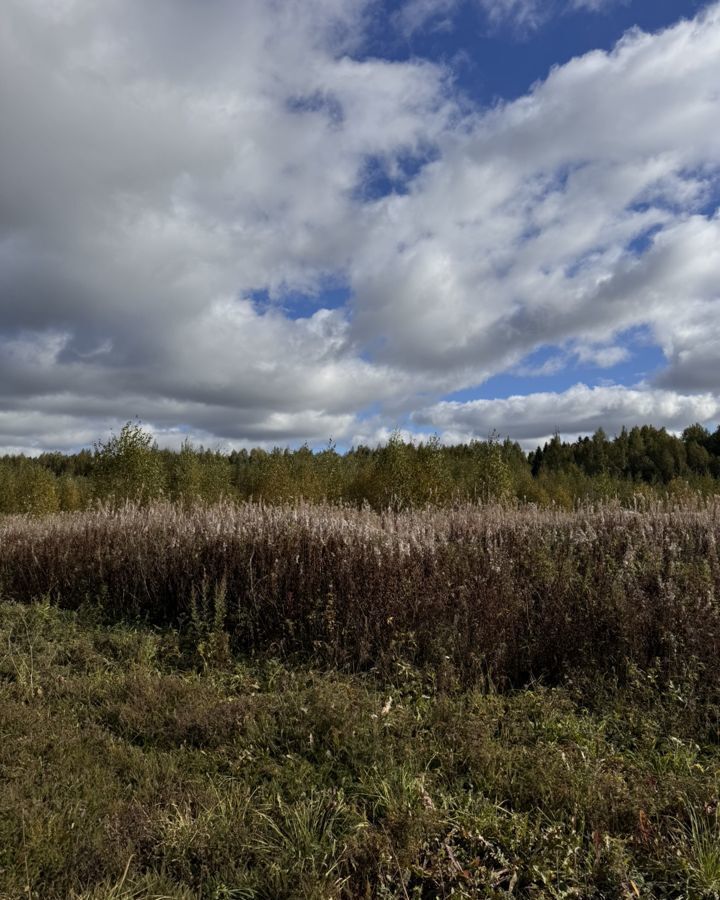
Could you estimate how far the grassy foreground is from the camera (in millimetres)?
3027

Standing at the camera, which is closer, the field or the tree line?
the field

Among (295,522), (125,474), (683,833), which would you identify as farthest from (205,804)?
(125,474)

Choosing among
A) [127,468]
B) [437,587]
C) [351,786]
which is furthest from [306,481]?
[351,786]

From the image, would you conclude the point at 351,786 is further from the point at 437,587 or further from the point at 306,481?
the point at 306,481

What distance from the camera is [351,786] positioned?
3.75 m

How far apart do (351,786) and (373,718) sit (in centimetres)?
70

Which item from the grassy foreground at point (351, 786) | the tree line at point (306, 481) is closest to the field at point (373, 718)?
the grassy foreground at point (351, 786)

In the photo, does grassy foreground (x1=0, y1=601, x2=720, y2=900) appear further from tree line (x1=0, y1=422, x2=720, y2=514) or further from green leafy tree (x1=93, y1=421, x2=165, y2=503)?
green leafy tree (x1=93, y1=421, x2=165, y2=503)

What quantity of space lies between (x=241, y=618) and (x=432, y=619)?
2039 mm

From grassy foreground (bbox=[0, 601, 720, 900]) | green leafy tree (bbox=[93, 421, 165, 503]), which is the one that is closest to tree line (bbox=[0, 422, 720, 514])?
green leafy tree (bbox=[93, 421, 165, 503])

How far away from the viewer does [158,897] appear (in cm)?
286

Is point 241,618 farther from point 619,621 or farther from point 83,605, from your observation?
point 619,621

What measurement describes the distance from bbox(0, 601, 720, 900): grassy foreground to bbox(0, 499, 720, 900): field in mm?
16

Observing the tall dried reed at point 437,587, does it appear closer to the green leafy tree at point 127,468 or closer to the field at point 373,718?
the field at point 373,718
